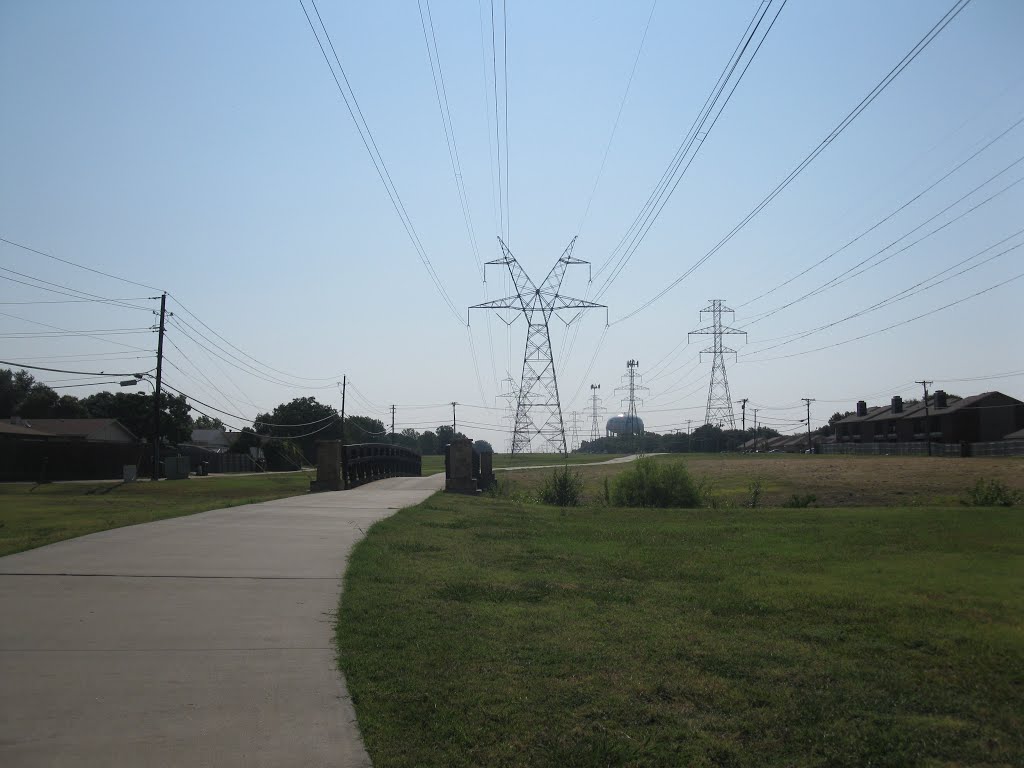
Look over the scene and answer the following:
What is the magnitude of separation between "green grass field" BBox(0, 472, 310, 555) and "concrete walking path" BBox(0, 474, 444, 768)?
2758 mm

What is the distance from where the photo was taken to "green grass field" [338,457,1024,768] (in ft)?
16.1

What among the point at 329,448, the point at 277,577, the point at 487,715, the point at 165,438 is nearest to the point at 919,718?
the point at 487,715

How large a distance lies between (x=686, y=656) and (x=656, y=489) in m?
22.3

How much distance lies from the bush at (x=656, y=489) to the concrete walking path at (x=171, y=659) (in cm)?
1824

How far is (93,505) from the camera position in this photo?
26859mm

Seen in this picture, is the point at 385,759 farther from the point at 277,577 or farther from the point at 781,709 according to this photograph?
the point at 277,577

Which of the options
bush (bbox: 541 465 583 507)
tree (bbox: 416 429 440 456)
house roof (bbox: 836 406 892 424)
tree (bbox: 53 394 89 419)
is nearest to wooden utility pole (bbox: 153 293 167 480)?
bush (bbox: 541 465 583 507)

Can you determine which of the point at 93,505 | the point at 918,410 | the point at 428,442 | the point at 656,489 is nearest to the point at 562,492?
the point at 656,489

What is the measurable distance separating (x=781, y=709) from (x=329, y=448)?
76.1 ft

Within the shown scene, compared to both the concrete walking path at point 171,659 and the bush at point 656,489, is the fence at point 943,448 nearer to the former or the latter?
the bush at point 656,489

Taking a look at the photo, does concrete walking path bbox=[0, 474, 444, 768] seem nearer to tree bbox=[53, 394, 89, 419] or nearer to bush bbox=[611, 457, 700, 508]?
bush bbox=[611, 457, 700, 508]

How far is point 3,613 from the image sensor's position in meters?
7.41

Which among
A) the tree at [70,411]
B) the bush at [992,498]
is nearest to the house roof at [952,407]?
the bush at [992,498]

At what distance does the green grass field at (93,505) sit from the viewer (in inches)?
571
